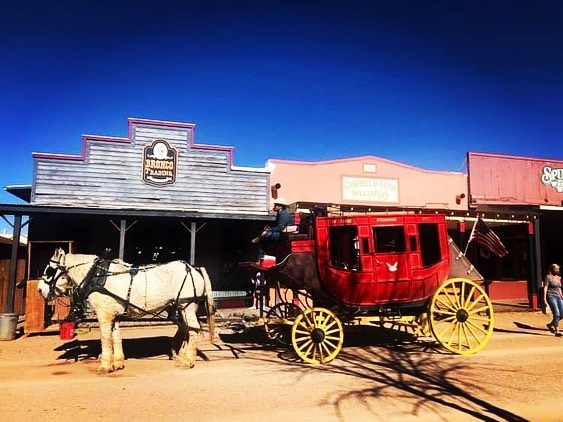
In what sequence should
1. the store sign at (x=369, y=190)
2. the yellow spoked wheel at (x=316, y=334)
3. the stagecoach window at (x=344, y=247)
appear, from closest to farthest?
the yellow spoked wheel at (x=316, y=334)
the stagecoach window at (x=344, y=247)
the store sign at (x=369, y=190)

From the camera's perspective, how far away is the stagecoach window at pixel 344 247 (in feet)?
28.6

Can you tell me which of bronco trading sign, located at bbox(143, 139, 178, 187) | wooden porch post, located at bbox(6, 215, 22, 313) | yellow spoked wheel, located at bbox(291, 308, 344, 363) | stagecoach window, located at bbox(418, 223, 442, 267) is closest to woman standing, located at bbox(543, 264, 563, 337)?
stagecoach window, located at bbox(418, 223, 442, 267)

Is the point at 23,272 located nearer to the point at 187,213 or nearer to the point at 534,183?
the point at 187,213

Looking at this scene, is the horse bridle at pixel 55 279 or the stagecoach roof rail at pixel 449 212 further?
the stagecoach roof rail at pixel 449 212

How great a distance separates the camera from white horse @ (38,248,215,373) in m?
7.81

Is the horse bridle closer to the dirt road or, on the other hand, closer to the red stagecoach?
the dirt road

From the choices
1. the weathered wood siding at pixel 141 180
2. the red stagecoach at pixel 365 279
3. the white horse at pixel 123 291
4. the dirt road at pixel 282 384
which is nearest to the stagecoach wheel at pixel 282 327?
the dirt road at pixel 282 384

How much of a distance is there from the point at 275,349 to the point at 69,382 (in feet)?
13.4

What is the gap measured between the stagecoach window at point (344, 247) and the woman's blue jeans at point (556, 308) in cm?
589

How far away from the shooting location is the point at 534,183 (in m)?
20.9

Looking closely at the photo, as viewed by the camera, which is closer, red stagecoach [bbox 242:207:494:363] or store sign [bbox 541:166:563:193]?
red stagecoach [bbox 242:207:494:363]

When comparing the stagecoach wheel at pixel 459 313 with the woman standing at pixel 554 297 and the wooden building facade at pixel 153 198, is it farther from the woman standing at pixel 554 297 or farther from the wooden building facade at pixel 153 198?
the wooden building facade at pixel 153 198

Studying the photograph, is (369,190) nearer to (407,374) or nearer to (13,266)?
(407,374)

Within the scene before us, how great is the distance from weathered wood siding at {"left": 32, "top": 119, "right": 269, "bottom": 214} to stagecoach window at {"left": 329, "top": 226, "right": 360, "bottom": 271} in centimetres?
622
